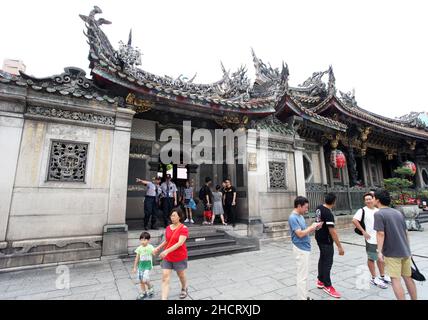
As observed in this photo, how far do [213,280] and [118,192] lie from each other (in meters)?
3.23

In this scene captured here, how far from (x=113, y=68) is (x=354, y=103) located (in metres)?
13.9

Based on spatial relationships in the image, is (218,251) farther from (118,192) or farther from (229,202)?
(118,192)

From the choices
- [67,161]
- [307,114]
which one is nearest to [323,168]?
[307,114]

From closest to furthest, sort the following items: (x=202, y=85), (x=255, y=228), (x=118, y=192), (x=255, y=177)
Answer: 1. (x=118, y=192)
2. (x=255, y=228)
3. (x=255, y=177)
4. (x=202, y=85)

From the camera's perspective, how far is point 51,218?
16.4 ft

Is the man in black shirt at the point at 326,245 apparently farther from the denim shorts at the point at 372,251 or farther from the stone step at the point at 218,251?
the stone step at the point at 218,251

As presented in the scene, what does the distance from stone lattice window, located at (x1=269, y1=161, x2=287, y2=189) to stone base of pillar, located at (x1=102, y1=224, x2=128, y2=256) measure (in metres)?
5.09

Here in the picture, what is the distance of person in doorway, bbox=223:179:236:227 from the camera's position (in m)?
7.45

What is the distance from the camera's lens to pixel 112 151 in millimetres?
5867

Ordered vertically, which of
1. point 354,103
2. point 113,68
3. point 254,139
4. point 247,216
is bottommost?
point 247,216

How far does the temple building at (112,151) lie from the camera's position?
494 centimetres

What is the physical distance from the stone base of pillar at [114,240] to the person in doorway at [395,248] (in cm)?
510

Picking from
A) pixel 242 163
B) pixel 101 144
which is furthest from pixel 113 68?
pixel 242 163

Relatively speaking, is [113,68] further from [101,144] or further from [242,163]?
[242,163]
